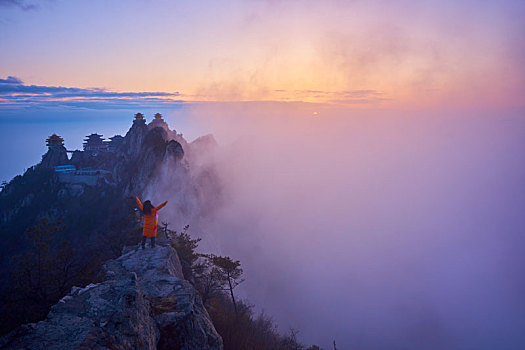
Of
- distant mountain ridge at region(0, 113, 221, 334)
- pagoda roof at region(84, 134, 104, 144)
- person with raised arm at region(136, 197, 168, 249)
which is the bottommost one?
distant mountain ridge at region(0, 113, 221, 334)

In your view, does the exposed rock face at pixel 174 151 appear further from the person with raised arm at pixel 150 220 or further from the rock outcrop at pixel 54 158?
the person with raised arm at pixel 150 220

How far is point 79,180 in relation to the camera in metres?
50.7

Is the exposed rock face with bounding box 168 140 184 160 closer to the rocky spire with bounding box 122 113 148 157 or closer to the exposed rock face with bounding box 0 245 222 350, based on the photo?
the rocky spire with bounding box 122 113 148 157

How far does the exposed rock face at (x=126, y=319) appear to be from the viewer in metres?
5.94

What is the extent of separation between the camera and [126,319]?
6.80 metres

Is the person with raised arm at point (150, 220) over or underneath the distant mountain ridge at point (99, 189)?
over

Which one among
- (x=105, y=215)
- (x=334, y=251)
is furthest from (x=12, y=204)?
(x=334, y=251)

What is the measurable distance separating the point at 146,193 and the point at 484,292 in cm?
16961

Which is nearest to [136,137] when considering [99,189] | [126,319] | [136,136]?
[136,136]

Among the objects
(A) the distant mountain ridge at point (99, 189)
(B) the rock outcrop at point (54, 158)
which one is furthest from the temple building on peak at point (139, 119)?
(B) the rock outcrop at point (54, 158)

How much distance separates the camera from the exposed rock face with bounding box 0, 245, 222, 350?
5.94 m

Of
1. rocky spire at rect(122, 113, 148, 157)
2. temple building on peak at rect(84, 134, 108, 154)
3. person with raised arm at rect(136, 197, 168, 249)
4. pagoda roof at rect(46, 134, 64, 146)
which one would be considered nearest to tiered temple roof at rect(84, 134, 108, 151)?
temple building on peak at rect(84, 134, 108, 154)

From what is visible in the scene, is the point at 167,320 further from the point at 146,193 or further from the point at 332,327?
the point at 332,327

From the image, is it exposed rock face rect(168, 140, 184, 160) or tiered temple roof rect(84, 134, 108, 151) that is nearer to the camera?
exposed rock face rect(168, 140, 184, 160)
